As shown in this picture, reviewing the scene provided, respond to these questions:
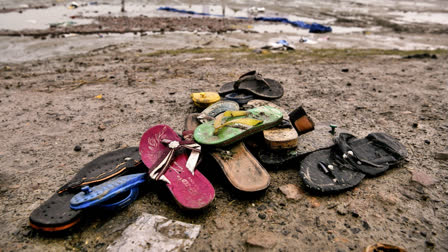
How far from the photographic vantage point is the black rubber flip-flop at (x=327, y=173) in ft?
5.73

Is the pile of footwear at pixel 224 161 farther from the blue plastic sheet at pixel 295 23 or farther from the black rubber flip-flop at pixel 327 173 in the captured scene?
the blue plastic sheet at pixel 295 23

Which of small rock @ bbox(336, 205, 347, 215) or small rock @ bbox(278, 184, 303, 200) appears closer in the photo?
small rock @ bbox(336, 205, 347, 215)

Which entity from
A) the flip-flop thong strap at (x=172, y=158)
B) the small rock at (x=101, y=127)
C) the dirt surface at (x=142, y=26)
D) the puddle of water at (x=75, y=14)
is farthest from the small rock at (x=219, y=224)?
the puddle of water at (x=75, y=14)

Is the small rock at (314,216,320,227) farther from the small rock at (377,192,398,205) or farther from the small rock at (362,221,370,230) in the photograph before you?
the small rock at (377,192,398,205)

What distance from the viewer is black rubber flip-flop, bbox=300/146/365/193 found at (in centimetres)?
175

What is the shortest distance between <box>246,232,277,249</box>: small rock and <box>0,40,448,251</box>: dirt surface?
0.01m

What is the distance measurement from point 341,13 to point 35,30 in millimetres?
12811

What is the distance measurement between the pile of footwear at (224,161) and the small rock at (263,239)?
292mm

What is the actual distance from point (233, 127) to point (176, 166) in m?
0.51

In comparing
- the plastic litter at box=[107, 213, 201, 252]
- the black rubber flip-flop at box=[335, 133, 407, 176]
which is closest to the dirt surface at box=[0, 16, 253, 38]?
the black rubber flip-flop at box=[335, 133, 407, 176]

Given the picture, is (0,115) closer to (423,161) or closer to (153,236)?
(153,236)

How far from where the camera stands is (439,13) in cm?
1338

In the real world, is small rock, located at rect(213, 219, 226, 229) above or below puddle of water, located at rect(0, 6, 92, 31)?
below

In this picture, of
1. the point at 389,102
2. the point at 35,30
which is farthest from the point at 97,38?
the point at 389,102
